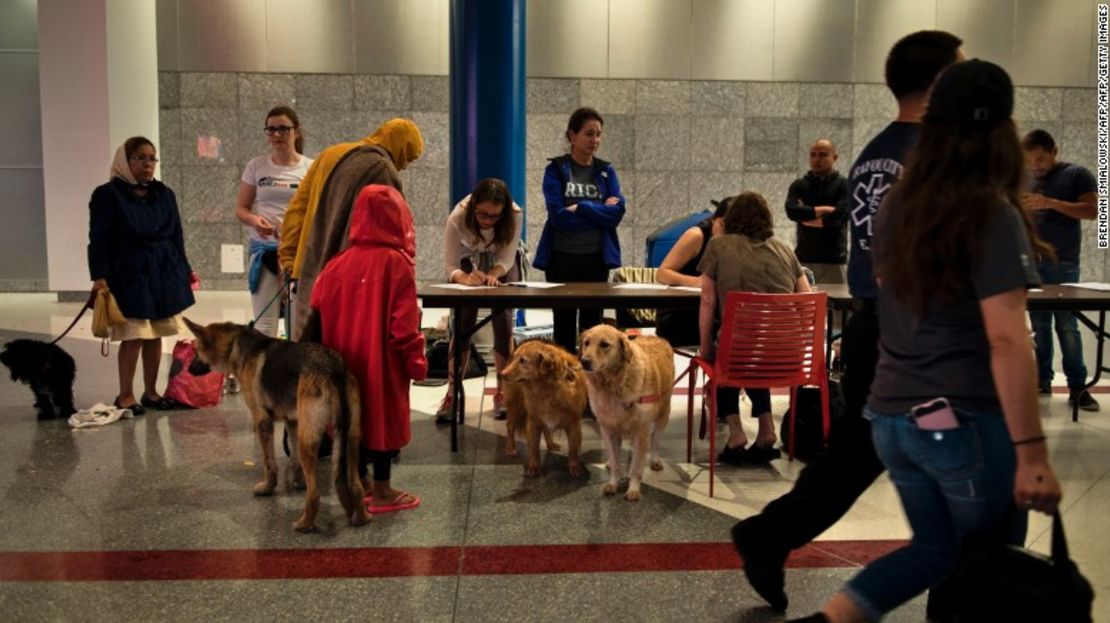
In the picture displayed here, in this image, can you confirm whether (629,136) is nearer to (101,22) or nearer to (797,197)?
(797,197)

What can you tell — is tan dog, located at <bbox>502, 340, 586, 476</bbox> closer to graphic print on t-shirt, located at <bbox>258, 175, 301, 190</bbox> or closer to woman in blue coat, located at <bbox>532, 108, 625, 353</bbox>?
woman in blue coat, located at <bbox>532, 108, 625, 353</bbox>

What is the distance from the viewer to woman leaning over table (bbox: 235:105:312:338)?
249 inches

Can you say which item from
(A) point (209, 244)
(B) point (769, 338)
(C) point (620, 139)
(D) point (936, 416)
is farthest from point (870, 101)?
(D) point (936, 416)

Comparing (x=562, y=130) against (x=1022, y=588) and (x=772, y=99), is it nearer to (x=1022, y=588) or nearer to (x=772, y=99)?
(x=772, y=99)

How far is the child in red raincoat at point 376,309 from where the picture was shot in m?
4.16

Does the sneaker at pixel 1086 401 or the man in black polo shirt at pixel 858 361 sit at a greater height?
the man in black polo shirt at pixel 858 361

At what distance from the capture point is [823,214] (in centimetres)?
804

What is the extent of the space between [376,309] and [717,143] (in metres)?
9.41

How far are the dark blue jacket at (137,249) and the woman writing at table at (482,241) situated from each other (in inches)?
74.6

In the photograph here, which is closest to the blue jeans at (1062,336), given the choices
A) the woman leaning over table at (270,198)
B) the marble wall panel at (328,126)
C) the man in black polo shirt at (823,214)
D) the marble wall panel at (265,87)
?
the man in black polo shirt at (823,214)

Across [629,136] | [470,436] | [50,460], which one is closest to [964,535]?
[470,436]

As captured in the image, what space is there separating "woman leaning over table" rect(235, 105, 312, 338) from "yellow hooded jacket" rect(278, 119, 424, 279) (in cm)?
147

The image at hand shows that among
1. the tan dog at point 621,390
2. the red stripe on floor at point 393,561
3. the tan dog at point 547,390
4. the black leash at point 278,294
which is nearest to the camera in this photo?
the red stripe on floor at point 393,561

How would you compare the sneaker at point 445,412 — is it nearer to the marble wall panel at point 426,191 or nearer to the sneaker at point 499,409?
the sneaker at point 499,409
